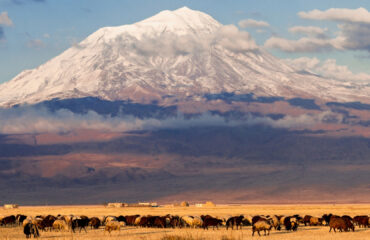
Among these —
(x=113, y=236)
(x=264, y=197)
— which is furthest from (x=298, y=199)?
(x=113, y=236)

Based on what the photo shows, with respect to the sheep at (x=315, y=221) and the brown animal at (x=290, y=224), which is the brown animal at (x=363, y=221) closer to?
the sheep at (x=315, y=221)

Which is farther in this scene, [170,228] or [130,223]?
[130,223]

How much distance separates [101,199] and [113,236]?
15647 centimetres

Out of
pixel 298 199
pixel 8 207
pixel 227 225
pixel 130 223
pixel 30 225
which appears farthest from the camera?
pixel 298 199

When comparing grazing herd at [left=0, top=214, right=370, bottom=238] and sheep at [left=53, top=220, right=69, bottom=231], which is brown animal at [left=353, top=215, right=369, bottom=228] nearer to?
grazing herd at [left=0, top=214, right=370, bottom=238]

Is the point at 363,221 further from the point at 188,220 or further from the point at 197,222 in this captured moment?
the point at 188,220

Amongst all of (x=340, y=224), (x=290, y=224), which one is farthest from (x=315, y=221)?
(x=340, y=224)

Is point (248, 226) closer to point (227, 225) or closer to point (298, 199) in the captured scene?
point (227, 225)

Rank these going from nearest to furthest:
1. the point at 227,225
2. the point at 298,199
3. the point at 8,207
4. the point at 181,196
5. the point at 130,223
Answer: the point at 227,225 → the point at 130,223 → the point at 8,207 → the point at 298,199 → the point at 181,196

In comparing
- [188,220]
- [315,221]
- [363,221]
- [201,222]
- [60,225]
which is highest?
[60,225]

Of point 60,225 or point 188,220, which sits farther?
point 188,220

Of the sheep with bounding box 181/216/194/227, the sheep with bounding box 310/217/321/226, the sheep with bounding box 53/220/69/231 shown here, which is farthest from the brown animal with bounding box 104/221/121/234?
the sheep with bounding box 310/217/321/226

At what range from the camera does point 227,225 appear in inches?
2029

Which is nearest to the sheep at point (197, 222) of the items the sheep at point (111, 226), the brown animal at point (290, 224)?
the brown animal at point (290, 224)
